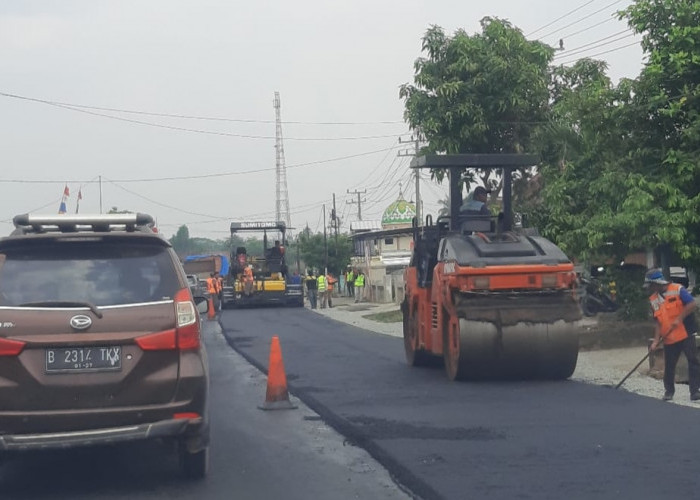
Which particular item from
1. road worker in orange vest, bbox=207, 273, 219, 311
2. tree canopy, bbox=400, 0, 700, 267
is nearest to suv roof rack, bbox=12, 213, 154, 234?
tree canopy, bbox=400, 0, 700, 267

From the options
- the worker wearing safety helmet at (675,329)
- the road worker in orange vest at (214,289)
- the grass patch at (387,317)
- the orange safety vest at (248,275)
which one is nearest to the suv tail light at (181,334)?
the worker wearing safety helmet at (675,329)

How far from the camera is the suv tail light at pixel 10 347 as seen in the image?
23.4ft

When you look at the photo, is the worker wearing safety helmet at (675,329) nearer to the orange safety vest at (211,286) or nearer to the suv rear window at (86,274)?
the suv rear window at (86,274)

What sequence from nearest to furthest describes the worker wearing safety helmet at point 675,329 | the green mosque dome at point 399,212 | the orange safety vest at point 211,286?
the worker wearing safety helmet at point 675,329, the orange safety vest at point 211,286, the green mosque dome at point 399,212

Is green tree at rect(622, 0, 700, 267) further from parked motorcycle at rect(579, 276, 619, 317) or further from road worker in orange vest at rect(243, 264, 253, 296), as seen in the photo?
road worker in orange vest at rect(243, 264, 253, 296)

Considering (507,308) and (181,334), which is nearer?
(181,334)

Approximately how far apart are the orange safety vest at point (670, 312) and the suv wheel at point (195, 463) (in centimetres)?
643

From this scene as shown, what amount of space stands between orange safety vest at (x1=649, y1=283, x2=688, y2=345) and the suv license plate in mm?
7358

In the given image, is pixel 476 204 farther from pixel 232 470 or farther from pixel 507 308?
pixel 232 470

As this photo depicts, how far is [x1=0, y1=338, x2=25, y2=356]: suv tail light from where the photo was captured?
23.4ft

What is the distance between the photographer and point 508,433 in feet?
32.3

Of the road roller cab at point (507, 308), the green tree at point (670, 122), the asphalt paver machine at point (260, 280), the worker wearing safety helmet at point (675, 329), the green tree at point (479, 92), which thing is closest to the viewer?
the worker wearing safety helmet at point (675, 329)

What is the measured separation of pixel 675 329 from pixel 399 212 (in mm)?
68261

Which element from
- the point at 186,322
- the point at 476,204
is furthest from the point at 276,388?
the point at 476,204
